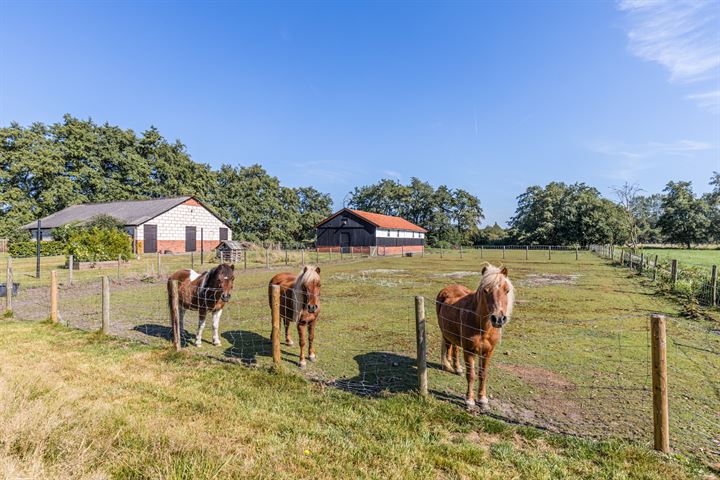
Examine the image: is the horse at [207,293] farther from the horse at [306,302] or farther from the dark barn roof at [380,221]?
the dark barn roof at [380,221]

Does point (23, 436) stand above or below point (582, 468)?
above

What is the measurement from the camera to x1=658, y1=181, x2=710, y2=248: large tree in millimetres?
53750

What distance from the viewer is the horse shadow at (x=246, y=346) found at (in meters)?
6.52

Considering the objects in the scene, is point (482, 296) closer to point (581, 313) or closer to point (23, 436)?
point (23, 436)

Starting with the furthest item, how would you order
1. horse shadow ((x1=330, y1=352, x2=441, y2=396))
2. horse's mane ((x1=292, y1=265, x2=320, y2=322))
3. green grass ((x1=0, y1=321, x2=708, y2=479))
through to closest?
horse's mane ((x1=292, y1=265, x2=320, y2=322))
horse shadow ((x1=330, y1=352, x2=441, y2=396))
green grass ((x1=0, y1=321, x2=708, y2=479))

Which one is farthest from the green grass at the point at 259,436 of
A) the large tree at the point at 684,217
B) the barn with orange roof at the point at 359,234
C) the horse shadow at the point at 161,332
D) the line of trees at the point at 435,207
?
the large tree at the point at 684,217

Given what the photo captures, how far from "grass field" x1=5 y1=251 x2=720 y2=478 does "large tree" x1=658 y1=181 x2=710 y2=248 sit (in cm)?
5876

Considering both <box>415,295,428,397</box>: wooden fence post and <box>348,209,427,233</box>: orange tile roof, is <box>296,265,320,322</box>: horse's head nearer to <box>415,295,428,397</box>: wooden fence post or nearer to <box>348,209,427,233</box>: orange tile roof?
<box>415,295,428,397</box>: wooden fence post

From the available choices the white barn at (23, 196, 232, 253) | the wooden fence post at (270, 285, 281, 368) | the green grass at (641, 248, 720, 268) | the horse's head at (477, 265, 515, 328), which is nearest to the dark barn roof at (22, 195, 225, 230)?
the white barn at (23, 196, 232, 253)

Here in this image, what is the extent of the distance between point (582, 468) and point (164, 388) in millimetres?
5176

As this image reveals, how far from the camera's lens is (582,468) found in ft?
10.6

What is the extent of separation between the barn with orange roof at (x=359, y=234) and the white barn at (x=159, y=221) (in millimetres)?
12649

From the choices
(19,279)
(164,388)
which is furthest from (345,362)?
(19,279)

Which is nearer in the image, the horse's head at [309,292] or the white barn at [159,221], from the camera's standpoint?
the horse's head at [309,292]
